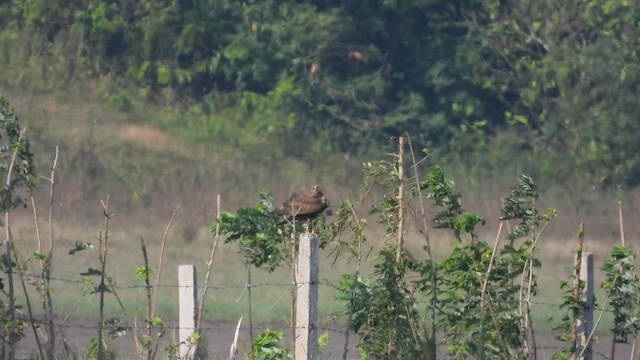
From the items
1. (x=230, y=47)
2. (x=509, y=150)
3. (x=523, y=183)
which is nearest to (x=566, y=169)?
(x=509, y=150)

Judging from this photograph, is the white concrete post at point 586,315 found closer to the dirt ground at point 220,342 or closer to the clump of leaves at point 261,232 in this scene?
the clump of leaves at point 261,232

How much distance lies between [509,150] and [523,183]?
9933 millimetres

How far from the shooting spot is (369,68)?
19625mm

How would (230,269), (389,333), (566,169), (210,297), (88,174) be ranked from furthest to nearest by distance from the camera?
(566,169)
(88,174)
(230,269)
(210,297)
(389,333)

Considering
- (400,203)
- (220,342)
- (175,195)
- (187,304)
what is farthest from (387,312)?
(175,195)

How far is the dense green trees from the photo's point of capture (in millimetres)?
18875

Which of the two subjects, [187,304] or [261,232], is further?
[187,304]

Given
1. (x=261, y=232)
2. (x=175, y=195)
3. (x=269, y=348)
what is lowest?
(x=269, y=348)

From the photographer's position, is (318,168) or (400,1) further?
(400,1)

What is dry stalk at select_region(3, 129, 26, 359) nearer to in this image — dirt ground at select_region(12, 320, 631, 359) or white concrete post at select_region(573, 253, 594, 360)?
white concrete post at select_region(573, 253, 594, 360)

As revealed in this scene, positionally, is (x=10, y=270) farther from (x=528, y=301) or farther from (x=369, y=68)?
(x=369, y=68)

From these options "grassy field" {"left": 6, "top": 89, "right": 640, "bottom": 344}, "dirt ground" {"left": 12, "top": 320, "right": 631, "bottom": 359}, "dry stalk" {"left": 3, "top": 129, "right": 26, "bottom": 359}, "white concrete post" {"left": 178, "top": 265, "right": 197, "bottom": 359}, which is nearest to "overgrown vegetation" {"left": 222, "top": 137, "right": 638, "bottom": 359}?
"white concrete post" {"left": 178, "top": 265, "right": 197, "bottom": 359}

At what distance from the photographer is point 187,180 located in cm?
1759

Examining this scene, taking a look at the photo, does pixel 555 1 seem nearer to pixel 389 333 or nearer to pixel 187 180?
pixel 187 180
